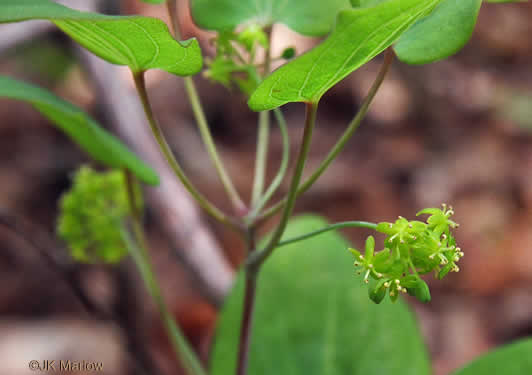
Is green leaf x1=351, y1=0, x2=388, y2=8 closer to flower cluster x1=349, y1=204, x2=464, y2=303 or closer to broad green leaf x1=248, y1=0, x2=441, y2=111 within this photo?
broad green leaf x1=248, y1=0, x2=441, y2=111

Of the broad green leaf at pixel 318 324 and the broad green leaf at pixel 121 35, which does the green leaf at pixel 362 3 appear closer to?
the broad green leaf at pixel 121 35

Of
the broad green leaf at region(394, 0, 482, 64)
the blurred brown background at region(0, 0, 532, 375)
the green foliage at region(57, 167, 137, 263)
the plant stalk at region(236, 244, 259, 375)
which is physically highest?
the broad green leaf at region(394, 0, 482, 64)

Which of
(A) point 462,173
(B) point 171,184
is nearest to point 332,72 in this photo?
(B) point 171,184

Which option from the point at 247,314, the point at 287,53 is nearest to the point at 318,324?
the point at 247,314

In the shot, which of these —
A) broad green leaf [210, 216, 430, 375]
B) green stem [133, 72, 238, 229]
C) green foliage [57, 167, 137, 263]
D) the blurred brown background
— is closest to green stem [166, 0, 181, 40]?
green stem [133, 72, 238, 229]

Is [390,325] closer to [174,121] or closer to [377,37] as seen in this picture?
[377,37]
